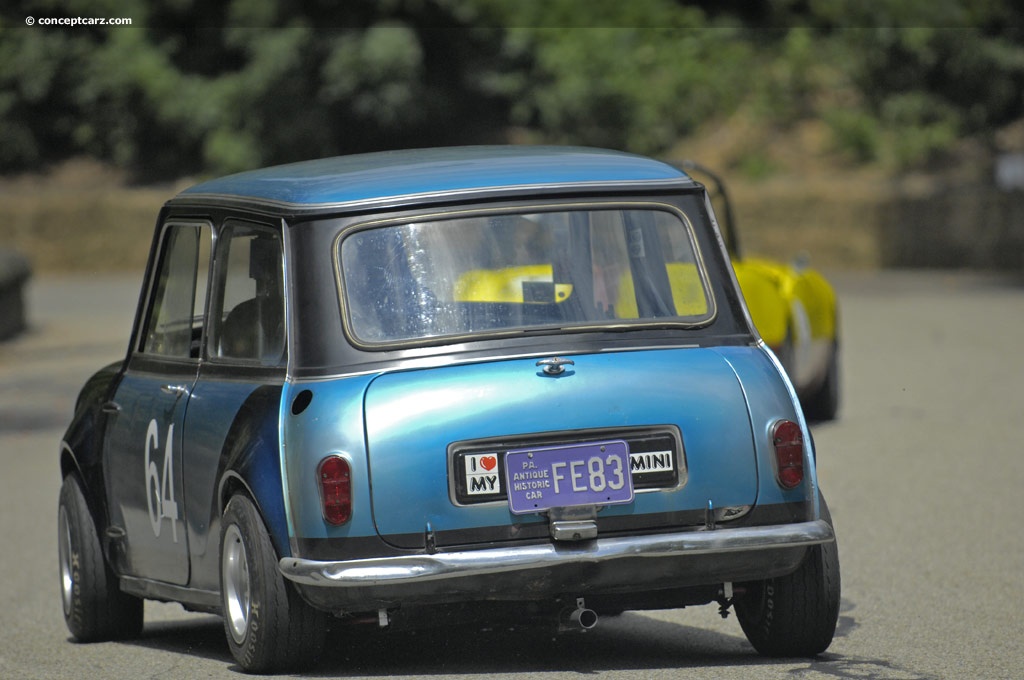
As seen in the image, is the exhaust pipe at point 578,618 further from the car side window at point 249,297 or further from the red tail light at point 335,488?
the car side window at point 249,297

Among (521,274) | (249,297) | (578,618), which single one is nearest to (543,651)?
(578,618)

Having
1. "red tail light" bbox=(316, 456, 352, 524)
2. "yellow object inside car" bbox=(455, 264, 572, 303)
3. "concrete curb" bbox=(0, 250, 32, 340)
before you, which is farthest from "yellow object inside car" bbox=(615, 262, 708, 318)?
"concrete curb" bbox=(0, 250, 32, 340)

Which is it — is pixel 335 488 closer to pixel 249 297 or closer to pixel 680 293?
pixel 249 297

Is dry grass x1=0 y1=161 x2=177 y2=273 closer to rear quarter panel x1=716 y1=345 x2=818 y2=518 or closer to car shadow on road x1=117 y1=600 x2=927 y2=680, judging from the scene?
car shadow on road x1=117 y1=600 x2=927 y2=680

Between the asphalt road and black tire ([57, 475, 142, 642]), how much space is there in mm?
88

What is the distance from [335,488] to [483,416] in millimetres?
460

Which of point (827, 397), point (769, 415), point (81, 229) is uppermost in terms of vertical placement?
point (81, 229)

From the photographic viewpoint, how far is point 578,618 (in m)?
5.36

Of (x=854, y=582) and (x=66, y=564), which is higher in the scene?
(x=66, y=564)

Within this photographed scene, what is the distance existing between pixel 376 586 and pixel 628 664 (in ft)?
3.29

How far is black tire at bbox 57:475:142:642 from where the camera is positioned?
22.4 feet

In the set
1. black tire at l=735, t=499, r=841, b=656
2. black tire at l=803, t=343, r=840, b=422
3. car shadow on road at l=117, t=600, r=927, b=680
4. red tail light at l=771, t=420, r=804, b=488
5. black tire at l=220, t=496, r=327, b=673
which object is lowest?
black tire at l=803, t=343, r=840, b=422

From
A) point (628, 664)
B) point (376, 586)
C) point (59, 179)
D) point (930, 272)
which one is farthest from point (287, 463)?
point (59, 179)

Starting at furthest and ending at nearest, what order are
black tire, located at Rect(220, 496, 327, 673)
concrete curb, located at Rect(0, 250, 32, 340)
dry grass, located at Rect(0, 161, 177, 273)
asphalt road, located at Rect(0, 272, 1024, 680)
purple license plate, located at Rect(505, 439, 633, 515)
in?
dry grass, located at Rect(0, 161, 177, 273) → concrete curb, located at Rect(0, 250, 32, 340) → asphalt road, located at Rect(0, 272, 1024, 680) → black tire, located at Rect(220, 496, 327, 673) → purple license plate, located at Rect(505, 439, 633, 515)
